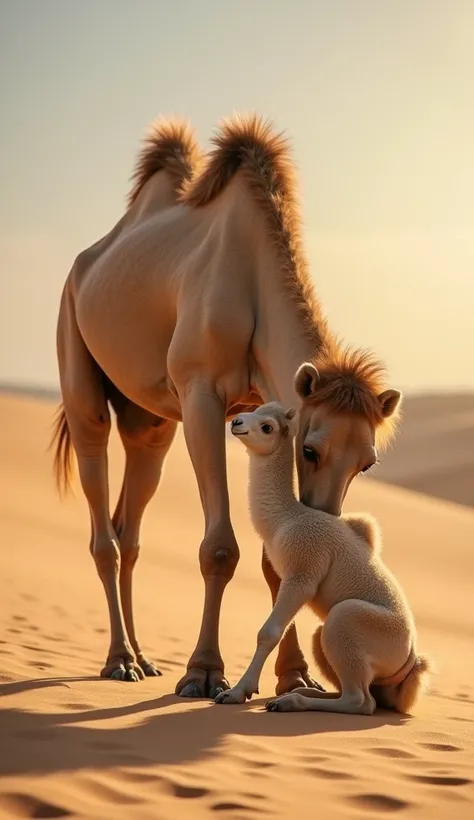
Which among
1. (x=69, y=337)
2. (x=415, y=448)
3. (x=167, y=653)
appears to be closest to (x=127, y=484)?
(x=69, y=337)

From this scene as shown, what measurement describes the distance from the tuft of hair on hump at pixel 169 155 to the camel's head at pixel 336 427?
140 inches

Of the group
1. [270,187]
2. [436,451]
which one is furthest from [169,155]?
[436,451]

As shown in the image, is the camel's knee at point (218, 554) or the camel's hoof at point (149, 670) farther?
the camel's hoof at point (149, 670)

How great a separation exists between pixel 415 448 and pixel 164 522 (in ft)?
76.1

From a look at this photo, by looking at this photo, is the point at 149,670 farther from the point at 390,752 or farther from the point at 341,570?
the point at 390,752

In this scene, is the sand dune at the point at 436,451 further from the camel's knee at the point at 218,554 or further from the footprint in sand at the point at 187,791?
the footprint in sand at the point at 187,791

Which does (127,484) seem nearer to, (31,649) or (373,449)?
(31,649)

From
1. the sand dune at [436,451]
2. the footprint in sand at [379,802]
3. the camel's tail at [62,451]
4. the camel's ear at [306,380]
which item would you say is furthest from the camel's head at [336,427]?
the sand dune at [436,451]

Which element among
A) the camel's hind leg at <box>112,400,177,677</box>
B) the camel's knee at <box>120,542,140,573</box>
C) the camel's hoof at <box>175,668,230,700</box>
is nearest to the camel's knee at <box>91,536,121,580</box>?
the camel's knee at <box>120,542,140,573</box>

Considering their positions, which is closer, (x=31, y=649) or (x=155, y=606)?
(x=31, y=649)

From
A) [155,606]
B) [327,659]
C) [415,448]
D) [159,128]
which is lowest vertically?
[327,659]

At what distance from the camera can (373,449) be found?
5.77m

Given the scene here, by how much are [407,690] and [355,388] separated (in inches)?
56.0

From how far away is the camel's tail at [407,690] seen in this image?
5.67 metres
